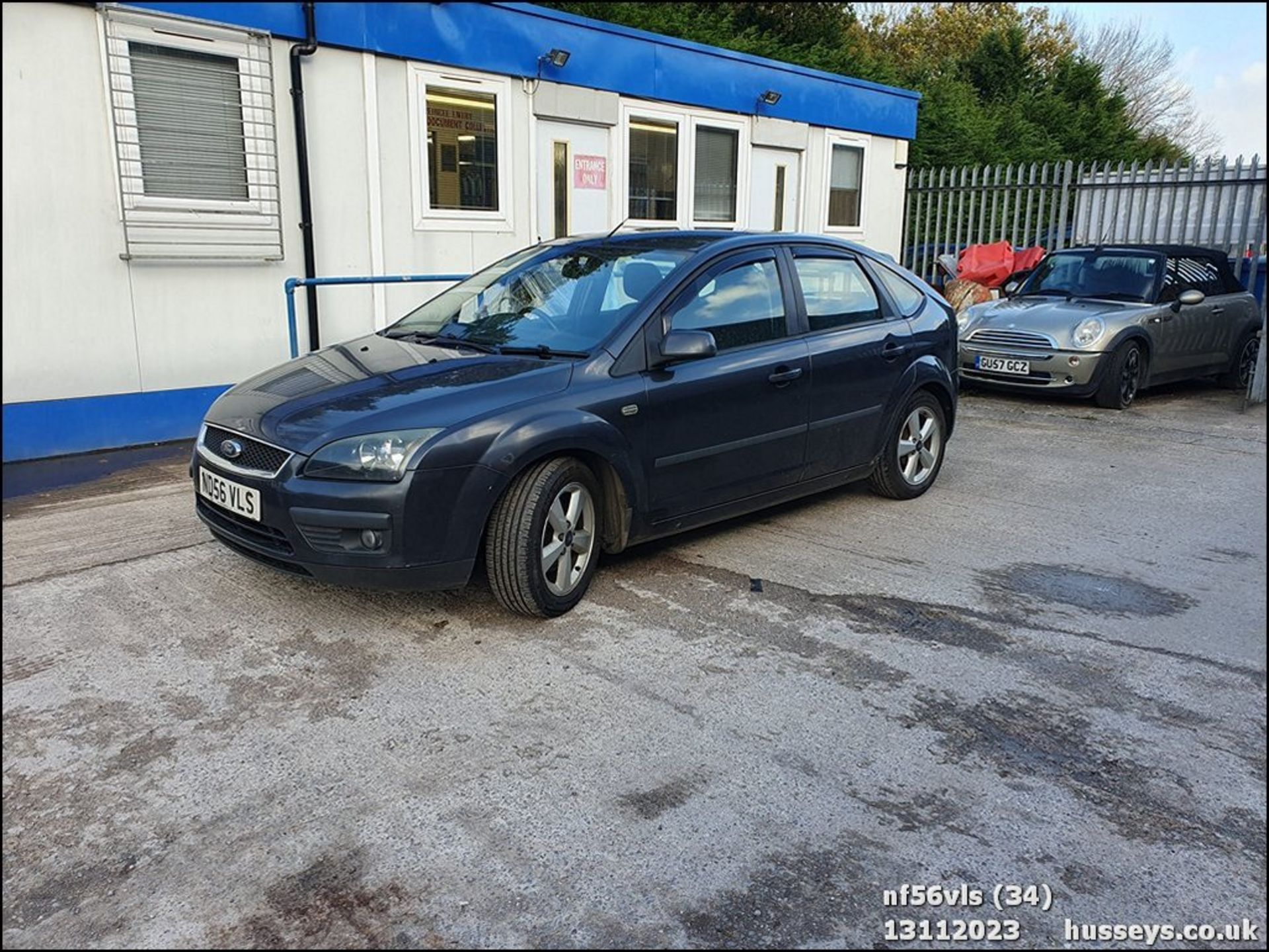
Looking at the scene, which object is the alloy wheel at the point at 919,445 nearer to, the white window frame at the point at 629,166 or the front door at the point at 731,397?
the front door at the point at 731,397

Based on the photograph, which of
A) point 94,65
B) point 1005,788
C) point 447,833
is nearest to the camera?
point 447,833

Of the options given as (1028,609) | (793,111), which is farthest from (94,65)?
(793,111)

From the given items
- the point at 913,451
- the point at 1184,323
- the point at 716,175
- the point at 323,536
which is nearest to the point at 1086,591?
the point at 913,451

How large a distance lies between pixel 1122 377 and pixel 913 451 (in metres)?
4.55

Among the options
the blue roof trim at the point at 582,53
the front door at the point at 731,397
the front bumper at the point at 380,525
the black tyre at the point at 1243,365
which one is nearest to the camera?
the front bumper at the point at 380,525

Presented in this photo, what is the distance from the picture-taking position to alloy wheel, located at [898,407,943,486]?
6066 millimetres

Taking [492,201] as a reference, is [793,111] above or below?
above

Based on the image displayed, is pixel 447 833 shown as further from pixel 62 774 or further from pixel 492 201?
pixel 492 201

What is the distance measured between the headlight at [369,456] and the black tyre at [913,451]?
10.6 ft

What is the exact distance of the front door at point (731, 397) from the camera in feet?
14.9

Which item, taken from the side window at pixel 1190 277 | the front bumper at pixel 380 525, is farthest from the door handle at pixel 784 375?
the side window at pixel 1190 277

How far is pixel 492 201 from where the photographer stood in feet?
31.3

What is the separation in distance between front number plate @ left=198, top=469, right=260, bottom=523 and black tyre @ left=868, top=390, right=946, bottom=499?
11.9ft

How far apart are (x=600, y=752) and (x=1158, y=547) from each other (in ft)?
12.3
